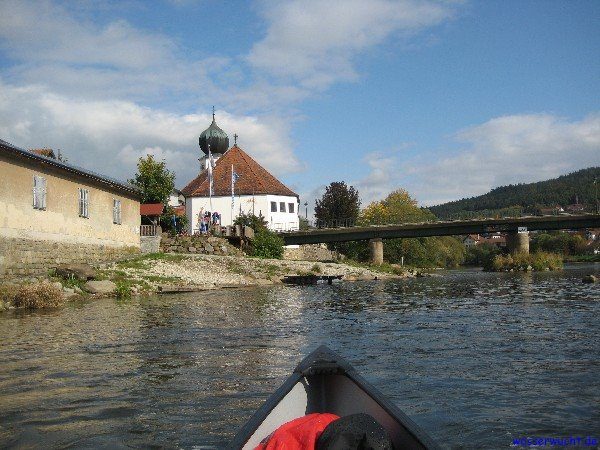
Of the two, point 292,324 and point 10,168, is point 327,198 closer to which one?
point 10,168

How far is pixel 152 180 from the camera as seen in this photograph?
48.2m

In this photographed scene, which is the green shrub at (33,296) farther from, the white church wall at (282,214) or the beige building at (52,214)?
the white church wall at (282,214)

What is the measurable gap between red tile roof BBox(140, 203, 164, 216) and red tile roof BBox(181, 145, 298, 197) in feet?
54.9

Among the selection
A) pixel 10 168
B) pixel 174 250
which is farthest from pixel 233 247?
pixel 10 168

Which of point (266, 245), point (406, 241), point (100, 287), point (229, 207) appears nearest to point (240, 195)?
point (229, 207)

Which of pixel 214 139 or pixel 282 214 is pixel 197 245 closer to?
pixel 282 214

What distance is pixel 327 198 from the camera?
3029 inches

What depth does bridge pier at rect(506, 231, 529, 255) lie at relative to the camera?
220 ft

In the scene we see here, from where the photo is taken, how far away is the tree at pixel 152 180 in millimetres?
48312

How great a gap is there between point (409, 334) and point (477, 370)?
13.3ft

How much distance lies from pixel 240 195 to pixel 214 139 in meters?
14.0

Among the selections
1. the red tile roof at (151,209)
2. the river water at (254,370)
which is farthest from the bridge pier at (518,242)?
the river water at (254,370)

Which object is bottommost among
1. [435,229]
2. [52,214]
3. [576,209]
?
[52,214]

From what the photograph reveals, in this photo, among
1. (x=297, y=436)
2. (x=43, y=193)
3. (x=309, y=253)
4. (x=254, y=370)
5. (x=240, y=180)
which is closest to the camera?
(x=297, y=436)
